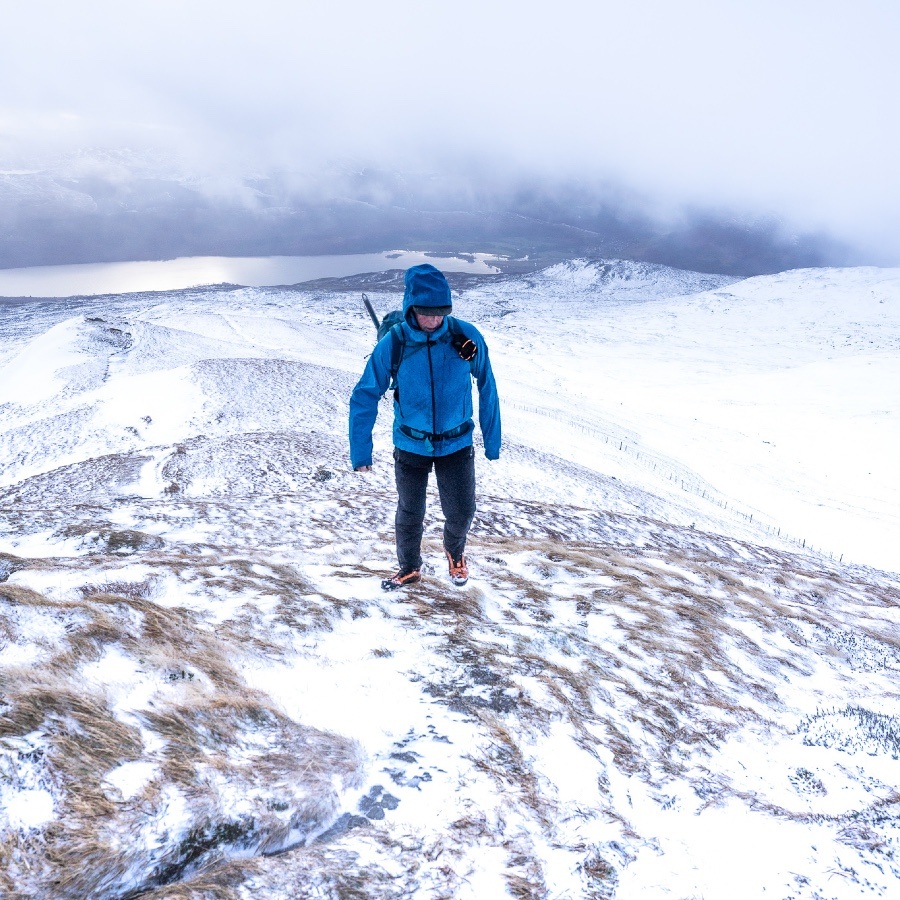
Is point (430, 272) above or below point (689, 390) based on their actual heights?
above

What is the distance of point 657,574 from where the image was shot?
922 centimetres

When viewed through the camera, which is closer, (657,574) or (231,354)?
(657,574)

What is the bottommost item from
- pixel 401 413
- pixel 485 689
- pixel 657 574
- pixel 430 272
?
pixel 657 574

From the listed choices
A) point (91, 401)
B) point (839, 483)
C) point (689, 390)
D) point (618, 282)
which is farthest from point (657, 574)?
point (618, 282)

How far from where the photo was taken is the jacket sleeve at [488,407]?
226 inches

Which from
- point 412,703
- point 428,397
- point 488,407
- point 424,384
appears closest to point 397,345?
point 424,384

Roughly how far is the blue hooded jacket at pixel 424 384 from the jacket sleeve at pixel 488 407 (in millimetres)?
14

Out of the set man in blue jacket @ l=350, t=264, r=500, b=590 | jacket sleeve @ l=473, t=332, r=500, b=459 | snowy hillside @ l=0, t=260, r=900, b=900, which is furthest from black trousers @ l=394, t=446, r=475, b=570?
snowy hillside @ l=0, t=260, r=900, b=900

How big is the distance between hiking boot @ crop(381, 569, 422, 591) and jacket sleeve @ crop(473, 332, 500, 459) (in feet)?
6.01

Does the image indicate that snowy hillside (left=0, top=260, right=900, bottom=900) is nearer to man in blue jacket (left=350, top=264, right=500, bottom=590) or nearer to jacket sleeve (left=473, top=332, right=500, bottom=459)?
man in blue jacket (left=350, top=264, right=500, bottom=590)

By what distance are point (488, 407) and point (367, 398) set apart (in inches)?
53.1

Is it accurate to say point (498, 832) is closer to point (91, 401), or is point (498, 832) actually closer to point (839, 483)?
point (91, 401)

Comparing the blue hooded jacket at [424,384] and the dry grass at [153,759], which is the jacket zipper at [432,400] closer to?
the blue hooded jacket at [424,384]

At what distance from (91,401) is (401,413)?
1023 inches
